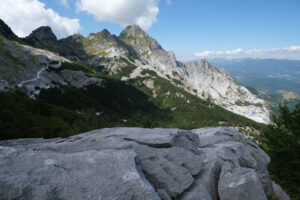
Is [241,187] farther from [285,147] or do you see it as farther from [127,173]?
[285,147]

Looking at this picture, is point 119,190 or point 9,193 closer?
point 9,193

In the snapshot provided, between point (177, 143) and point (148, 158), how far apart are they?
4.06 m

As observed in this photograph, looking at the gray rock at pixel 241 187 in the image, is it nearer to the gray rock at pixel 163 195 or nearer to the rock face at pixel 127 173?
the rock face at pixel 127 173

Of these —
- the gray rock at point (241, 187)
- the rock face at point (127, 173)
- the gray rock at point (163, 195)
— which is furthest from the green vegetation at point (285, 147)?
the gray rock at point (163, 195)

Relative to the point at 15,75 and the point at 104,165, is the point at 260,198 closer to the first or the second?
the point at 104,165

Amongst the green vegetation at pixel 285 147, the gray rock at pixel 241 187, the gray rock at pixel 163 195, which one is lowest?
the green vegetation at pixel 285 147

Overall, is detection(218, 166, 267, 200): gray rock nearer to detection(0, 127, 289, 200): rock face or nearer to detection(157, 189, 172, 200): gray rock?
detection(0, 127, 289, 200): rock face

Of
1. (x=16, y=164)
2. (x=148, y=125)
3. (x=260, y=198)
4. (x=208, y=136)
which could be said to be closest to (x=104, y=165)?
(x=16, y=164)

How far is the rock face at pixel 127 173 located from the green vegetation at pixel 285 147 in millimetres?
10070

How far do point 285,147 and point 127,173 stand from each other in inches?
971

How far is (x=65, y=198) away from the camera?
Answer: 6.64 metres

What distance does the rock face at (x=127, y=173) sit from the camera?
6930 millimetres

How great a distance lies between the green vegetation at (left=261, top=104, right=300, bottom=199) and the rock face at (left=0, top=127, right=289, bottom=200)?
33.0 feet

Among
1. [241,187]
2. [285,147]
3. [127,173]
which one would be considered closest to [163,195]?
[127,173]
